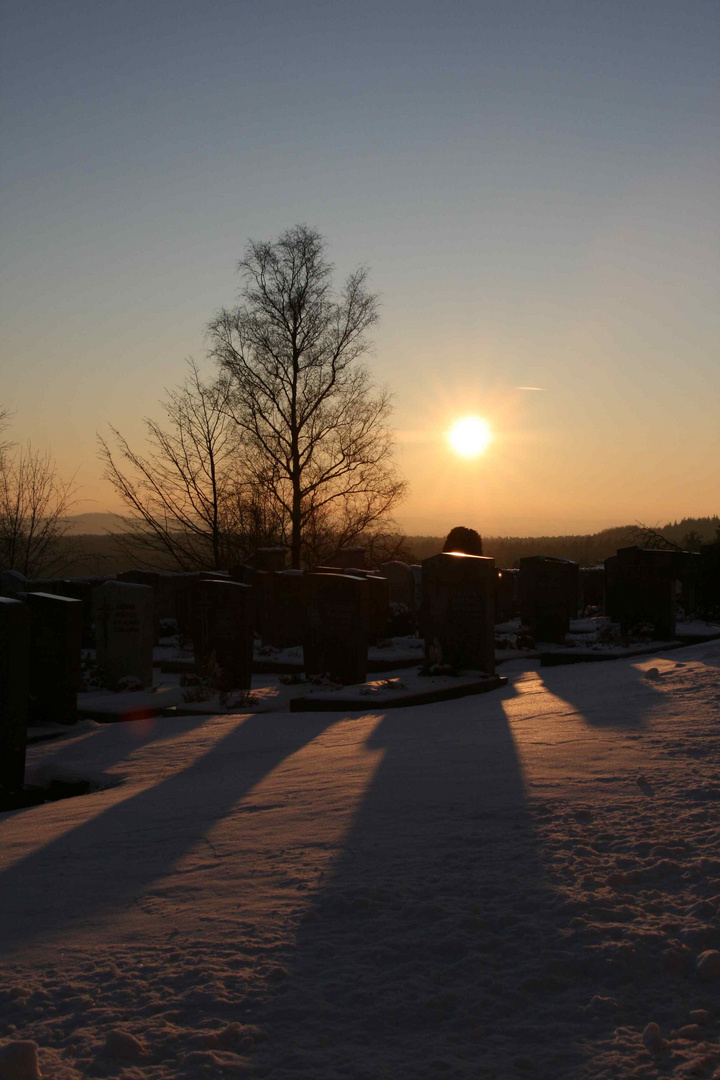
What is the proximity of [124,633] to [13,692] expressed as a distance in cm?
588

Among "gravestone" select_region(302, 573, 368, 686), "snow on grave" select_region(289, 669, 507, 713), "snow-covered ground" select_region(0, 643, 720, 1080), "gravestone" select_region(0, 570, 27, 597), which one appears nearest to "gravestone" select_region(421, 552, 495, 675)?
"snow on grave" select_region(289, 669, 507, 713)

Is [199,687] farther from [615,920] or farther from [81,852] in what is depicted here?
[615,920]

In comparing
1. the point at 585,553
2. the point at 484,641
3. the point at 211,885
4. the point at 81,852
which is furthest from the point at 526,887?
the point at 585,553

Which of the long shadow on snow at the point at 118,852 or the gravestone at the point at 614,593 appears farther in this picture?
the gravestone at the point at 614,593

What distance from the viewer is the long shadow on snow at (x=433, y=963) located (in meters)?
2.36

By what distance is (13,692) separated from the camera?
6.70 metres

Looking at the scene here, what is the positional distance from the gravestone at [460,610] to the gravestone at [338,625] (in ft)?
2.93

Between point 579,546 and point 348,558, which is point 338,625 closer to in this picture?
point 348,558

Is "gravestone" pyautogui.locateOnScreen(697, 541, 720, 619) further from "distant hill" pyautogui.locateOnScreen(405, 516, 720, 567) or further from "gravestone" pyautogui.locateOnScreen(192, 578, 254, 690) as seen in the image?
"distant hill" pyautogui.locateOnScreen(405, 516, 720, 567)

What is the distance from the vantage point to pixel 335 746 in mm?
7234

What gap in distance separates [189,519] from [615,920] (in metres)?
23.7

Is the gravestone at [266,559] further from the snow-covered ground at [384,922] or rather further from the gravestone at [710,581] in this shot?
the snow-covered ground at [384,922]

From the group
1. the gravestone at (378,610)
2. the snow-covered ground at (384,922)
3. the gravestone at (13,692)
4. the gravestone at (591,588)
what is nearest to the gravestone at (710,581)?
the gravestone at (378,610)

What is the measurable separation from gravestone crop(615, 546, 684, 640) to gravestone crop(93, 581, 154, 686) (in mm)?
8129
